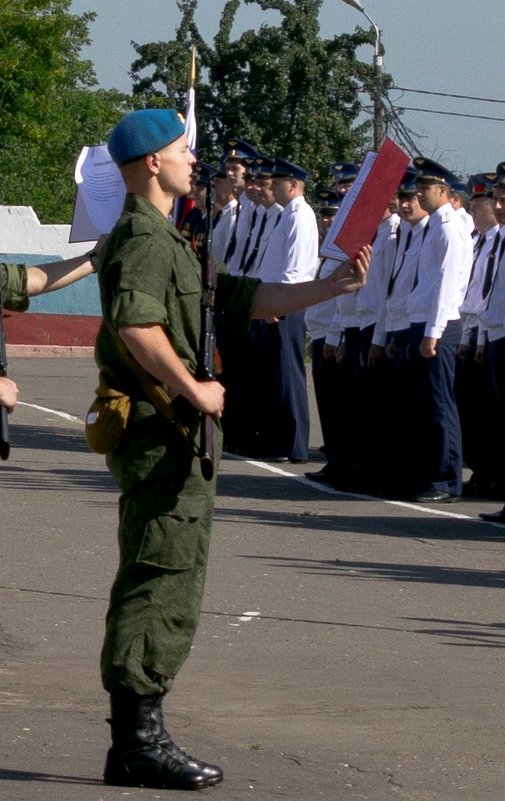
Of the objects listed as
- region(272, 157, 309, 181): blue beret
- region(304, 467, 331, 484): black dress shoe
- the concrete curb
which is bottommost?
region(304, 467, 331, 484): black dress shoe

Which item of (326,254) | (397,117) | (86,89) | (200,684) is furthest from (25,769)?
(86,89)

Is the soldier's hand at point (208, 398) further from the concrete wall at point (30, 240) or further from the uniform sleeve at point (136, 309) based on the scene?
the concrete wall at point (30, 240)

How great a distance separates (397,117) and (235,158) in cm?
2657

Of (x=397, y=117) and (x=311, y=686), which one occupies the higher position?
(x=397, y=117)

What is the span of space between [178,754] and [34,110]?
162 feet

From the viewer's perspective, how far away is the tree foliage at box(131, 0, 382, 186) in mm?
50812

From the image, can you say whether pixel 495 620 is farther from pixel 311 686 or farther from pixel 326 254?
pixel 326 254

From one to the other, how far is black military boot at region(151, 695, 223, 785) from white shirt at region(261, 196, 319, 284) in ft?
28.9

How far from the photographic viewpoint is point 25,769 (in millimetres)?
5453

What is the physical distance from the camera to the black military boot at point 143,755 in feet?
17.4

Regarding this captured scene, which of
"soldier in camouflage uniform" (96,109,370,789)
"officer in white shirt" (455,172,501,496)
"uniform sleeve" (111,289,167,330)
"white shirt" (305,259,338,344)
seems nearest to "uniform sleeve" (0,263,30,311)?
"soldier in camouflage uniform" (96,109,370,789)

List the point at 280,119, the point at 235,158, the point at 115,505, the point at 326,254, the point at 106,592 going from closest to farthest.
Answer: the point at 326,254 → the point at 106,592 → the point at 115,505 → the point at 235,158 → the point at 280,119

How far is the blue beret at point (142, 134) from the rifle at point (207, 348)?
0.76 ft

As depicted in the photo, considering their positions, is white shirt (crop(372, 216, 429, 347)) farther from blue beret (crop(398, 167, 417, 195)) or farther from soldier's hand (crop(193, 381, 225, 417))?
soldier's hand (crop(193, 381, 225, 417))
